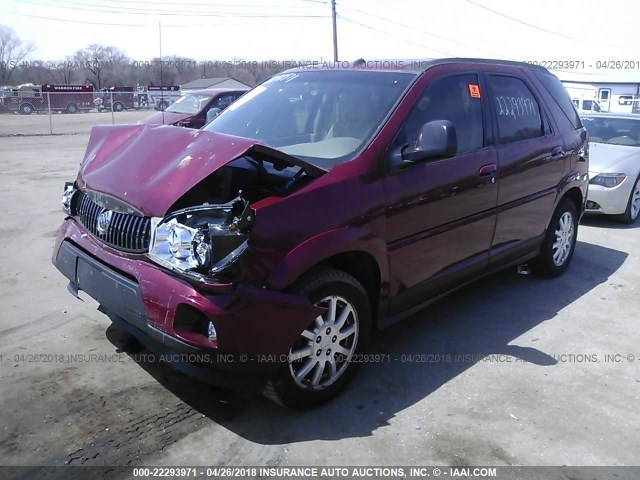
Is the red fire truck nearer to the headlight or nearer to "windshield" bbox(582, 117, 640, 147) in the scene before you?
"windshield" bbox(582, 117, 640, 147)

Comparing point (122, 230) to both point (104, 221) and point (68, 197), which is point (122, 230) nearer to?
point (104, 221)

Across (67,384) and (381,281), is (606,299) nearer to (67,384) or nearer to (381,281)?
(381,281)

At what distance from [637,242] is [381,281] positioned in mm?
5323

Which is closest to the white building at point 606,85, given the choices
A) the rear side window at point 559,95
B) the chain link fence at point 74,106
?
the chain link fence at point 74,106

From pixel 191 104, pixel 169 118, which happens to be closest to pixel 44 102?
pixel 191 104

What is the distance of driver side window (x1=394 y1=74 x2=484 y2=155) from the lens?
3766 millimetres

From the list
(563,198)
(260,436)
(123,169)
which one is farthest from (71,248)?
(563,198)

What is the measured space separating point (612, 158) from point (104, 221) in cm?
732

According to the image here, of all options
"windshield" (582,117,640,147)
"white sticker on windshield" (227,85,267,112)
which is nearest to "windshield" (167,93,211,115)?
"windshield" (582,117,640,147)

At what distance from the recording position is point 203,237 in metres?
2.77

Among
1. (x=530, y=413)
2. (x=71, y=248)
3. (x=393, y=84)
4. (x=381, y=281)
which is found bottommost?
(x=530, y=413)

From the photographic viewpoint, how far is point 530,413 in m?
3.39

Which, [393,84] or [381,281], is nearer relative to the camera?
[381,281]

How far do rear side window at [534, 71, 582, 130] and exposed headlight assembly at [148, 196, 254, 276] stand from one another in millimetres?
3829
